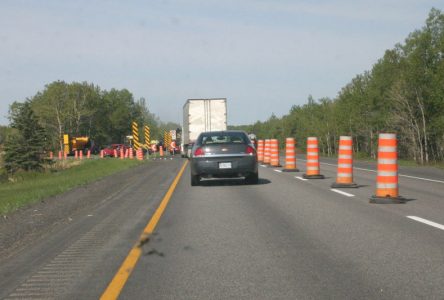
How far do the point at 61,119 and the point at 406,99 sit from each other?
64.4 m

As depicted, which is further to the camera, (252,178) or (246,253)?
(252,178)

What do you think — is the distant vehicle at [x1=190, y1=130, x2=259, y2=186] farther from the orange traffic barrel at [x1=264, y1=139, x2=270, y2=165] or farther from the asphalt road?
the orange traffic barrel at [x1=264, y1=139, x2=270, y2=165]

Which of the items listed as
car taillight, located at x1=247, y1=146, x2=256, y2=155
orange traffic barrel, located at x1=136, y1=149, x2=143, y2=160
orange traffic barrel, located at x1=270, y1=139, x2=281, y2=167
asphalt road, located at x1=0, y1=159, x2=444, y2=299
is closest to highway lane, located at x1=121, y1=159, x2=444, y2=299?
asphalt road, located at x1=0, y1=159, x2=444, y2=299

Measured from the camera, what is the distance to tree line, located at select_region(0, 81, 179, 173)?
42250 mm

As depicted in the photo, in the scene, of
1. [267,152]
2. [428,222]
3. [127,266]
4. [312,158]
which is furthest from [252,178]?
[267,152]

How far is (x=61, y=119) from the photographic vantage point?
10150 cm

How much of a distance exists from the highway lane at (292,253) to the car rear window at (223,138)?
5027mm

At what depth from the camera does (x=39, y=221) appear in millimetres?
10078

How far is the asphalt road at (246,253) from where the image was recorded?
16.2ft

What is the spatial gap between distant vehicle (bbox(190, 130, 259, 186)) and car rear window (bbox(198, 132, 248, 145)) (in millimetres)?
173

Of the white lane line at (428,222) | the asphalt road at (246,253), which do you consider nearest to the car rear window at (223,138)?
the asphalt road at (246,253)

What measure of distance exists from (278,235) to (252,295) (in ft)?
9.62

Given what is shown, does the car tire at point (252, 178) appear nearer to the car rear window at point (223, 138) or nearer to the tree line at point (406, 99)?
the car rear window at point (223, 138)

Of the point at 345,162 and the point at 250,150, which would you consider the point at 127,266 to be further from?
the point at 250,150
